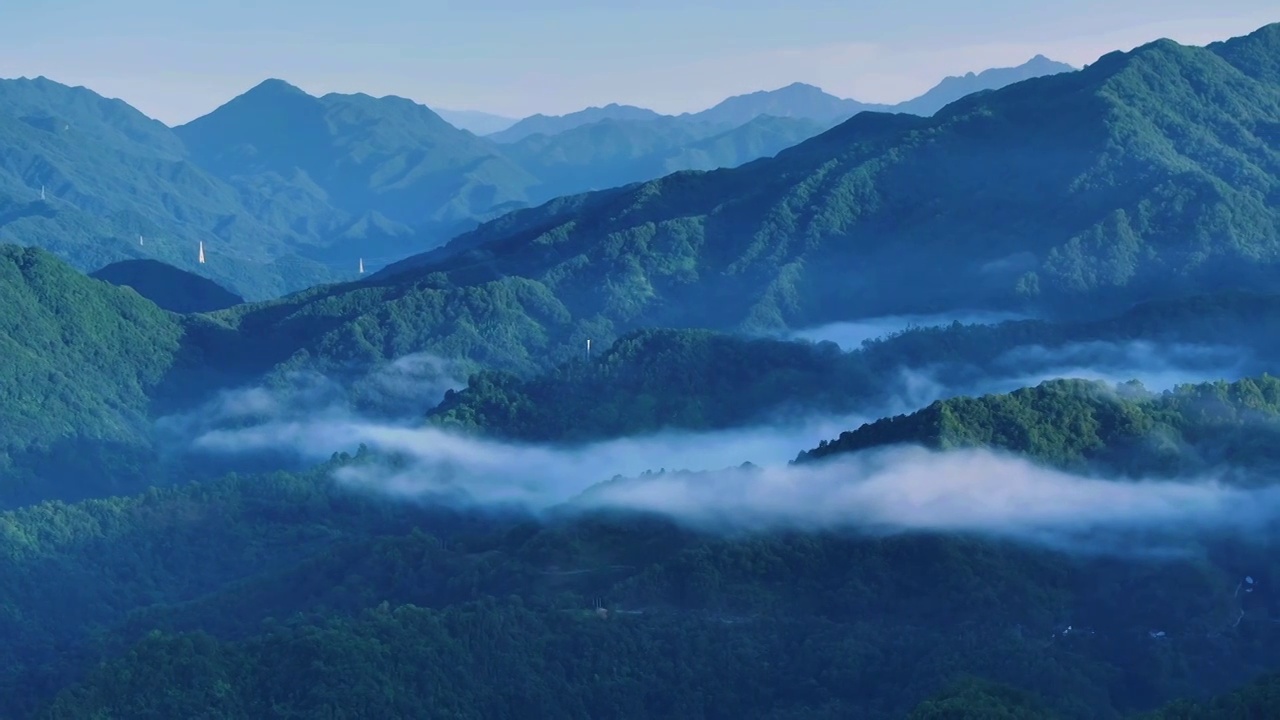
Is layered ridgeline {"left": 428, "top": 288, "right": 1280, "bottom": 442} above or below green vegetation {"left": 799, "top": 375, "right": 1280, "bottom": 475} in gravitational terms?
above

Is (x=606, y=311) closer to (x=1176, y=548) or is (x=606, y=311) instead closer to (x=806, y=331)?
(x=806, y=331)

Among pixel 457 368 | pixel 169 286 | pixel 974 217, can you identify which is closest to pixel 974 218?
pixel 974 217

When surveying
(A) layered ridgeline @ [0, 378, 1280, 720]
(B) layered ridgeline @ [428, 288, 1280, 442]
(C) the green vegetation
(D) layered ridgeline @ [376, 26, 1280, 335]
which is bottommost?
(A) layered ridgeline @ [0, 378, 1280, 720]

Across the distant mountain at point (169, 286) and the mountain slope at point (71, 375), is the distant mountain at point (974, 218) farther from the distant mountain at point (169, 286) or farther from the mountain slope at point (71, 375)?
the distant mountain at point (169, 286)

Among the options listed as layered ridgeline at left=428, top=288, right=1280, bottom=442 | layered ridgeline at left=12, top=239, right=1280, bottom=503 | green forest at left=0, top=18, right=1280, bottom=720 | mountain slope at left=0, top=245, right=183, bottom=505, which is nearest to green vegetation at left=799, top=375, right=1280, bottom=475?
green forest at left=0, top=18, right=1280, bottom=720

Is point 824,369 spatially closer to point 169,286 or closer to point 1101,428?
point 1101,428

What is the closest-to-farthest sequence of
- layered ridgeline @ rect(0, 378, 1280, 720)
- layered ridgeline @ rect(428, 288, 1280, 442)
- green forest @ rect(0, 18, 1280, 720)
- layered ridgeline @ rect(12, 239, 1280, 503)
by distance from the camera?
layered ridgeline @ rect(0, 378, 1280, 720) → green forest @ rect(0, 18, 1280, 720) → layered ridgeline @ rect(428, 288, 1280, 442) → layered ridgeline @ rect(12, 239, 1280, 503)

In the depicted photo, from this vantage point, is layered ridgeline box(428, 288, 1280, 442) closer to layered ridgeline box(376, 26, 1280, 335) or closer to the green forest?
the green forest

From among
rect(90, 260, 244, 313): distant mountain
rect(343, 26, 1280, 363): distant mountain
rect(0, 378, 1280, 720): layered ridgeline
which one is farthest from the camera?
rect(90, 260, 244, 313): distant mountain
